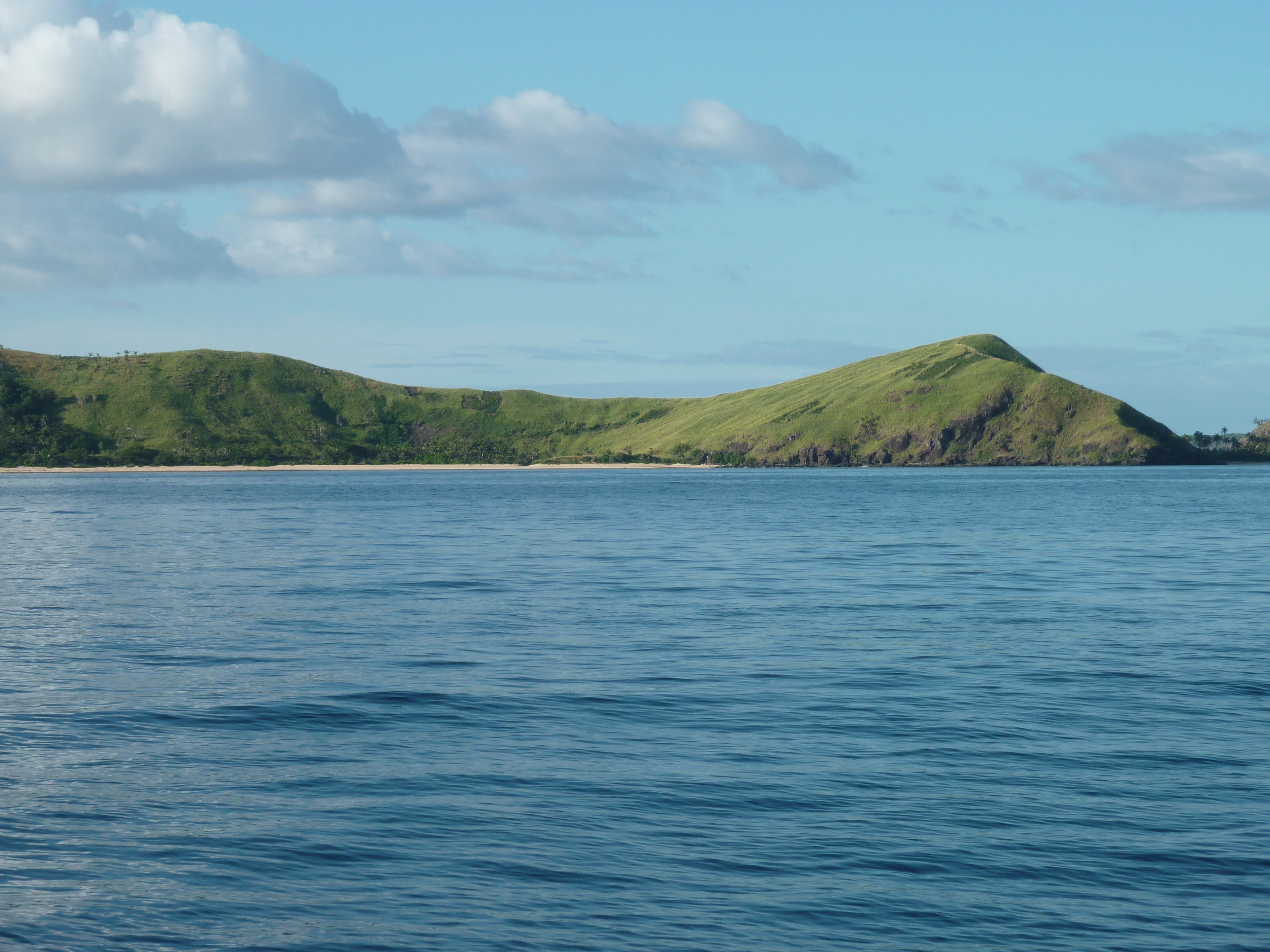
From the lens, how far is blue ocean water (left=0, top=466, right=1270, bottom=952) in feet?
48.2

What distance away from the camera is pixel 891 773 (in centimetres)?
2081

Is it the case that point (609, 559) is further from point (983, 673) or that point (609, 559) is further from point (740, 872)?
point (740, 872)

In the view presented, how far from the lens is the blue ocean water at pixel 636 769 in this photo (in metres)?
14.7

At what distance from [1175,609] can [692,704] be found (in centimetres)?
2593

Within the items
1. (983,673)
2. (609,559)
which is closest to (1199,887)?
(983,673)

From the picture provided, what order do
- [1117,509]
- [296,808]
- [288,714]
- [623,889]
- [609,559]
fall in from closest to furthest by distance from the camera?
[623,889] → [296,808] → [288,714] → [609,559] → [1117,509]

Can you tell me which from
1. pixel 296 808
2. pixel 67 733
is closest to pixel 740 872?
pixel 296 808

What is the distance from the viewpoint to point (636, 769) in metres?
21.2

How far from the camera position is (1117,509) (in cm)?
13425

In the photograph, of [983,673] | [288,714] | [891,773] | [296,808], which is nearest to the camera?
[296,808]

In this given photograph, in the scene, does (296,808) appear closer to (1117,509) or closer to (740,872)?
(740,872)

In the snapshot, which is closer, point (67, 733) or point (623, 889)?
point (623, 889)

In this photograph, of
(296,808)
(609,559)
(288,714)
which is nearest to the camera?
(296,808)

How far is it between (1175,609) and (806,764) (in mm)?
28719
